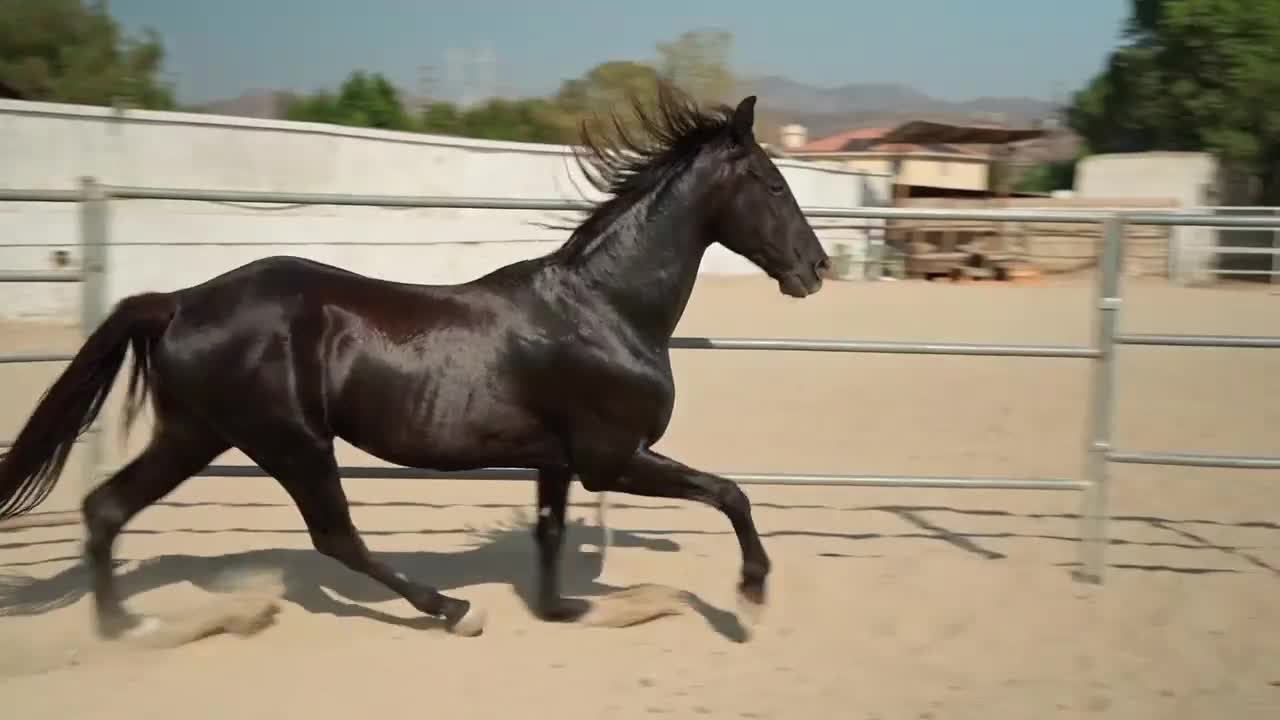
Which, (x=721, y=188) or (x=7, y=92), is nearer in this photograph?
(x=721, y=188)

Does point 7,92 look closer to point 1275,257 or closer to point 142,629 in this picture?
point 142,629

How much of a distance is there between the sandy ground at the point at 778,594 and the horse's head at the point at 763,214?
3.94ft

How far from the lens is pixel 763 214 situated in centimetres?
376

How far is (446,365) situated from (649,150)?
3.41 ft

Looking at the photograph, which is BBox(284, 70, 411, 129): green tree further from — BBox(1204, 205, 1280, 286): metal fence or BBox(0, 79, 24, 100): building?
BBox(1204, 205, 1280, 286): metal fence

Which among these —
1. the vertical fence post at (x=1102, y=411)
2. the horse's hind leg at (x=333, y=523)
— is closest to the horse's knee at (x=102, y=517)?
the horse's hind leg at (x=333, y=523)

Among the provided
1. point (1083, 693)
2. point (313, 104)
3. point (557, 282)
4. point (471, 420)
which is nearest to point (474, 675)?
point (471, 420)

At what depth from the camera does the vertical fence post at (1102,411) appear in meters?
4.29

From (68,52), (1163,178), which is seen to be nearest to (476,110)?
(68,52)

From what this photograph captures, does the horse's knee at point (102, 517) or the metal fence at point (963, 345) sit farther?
the metal fence at point (963, 345)

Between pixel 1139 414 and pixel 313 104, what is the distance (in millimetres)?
34163

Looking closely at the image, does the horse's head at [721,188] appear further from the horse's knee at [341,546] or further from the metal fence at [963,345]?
the horse's knee at [341,546]

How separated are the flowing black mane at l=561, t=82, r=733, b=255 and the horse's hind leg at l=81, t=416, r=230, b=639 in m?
1.36

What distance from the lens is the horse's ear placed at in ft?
12.1
